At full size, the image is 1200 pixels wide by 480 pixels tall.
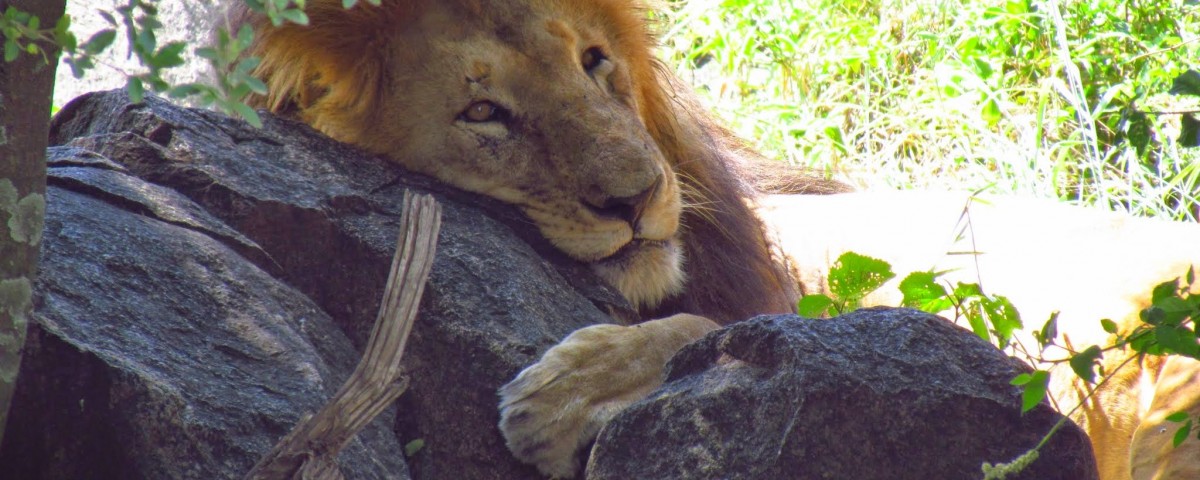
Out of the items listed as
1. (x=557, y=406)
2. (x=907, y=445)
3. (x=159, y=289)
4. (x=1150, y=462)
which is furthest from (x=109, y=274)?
(x=1150, y=462)

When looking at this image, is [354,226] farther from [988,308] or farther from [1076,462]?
[1076,462]

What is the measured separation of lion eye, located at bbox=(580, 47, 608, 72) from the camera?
2.84m

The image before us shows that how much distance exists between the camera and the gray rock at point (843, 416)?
4.88ft

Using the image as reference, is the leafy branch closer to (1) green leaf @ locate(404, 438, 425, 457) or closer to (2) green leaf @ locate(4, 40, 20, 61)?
(2) green leaf @ locate(4, 40, 20, 61)

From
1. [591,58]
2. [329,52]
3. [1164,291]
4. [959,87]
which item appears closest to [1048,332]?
[1164,291]

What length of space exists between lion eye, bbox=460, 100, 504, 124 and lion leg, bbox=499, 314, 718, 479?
0.68 metres

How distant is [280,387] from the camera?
5.75 feet

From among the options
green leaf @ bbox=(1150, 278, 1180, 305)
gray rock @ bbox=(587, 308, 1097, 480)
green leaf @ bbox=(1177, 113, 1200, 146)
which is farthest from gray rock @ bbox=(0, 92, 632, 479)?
green leaf @ bbox=(1177, 113, 1200, 146)

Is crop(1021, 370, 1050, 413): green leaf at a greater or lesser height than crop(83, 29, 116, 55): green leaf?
lesser

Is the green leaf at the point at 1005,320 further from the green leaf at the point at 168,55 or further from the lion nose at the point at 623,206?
the green leaf at the point at 168,55

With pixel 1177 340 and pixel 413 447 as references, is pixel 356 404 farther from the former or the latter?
pixel 1177 340

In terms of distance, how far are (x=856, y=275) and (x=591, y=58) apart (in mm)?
941

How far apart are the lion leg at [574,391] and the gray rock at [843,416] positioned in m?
0.31

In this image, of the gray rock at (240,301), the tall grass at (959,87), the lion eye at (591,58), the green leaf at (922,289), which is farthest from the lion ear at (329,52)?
the tall grass at (959,87)
